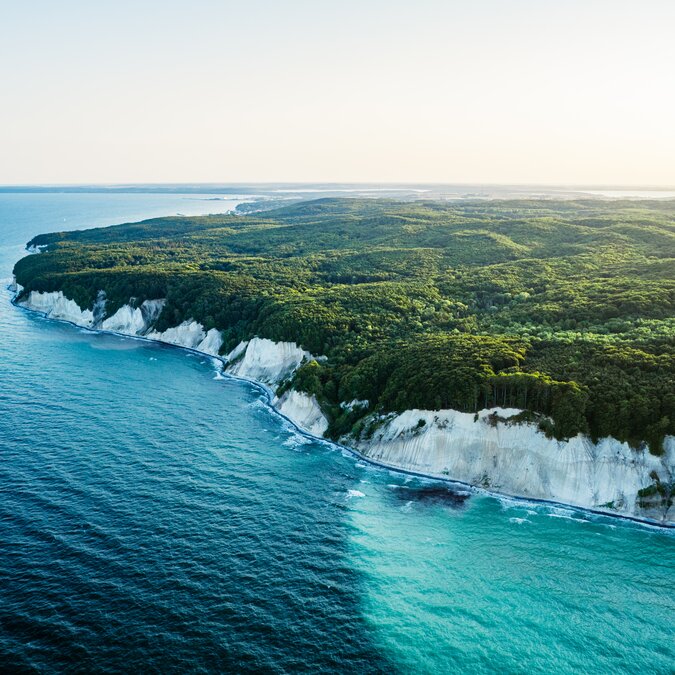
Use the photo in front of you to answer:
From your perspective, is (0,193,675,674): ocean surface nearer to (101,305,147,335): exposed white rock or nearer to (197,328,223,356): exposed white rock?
(197,328,223,356): exposed white rock

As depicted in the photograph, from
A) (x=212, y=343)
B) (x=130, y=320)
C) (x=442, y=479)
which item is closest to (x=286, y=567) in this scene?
(x=442, y=479)

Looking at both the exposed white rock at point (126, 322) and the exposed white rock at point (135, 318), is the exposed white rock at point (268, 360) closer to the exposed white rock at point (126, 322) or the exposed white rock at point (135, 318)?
the exposed white rock at point (135, 318)

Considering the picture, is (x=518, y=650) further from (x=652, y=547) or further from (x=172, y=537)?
(x=172, y=537)

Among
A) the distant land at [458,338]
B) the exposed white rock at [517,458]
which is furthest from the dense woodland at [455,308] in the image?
the exposed white rock at [517,458]

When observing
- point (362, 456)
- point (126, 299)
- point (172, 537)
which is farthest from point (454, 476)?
point (126, 299)

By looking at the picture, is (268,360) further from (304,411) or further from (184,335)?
(184,335)

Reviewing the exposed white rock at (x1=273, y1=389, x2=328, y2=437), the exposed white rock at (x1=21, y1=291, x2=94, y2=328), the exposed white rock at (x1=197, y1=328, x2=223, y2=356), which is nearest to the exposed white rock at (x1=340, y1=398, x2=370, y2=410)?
the exposed white rock at (x1=273, y1=389, x2=328, y2=437)
